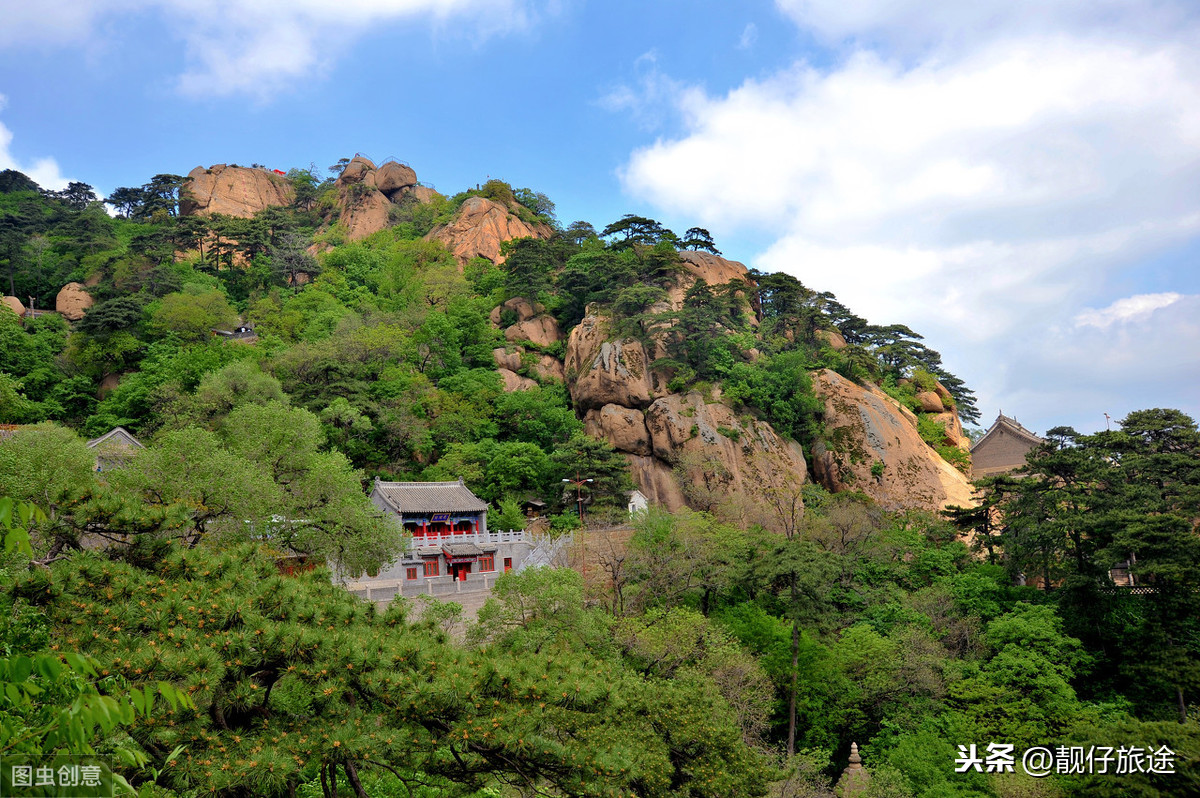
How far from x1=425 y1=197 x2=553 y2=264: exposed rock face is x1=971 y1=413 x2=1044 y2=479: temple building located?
33.4m

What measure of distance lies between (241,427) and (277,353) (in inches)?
560

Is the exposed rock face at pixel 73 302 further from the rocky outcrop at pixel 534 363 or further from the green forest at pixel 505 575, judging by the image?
the rocky outcrop at pixel 534 363

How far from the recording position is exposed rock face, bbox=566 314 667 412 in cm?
3759

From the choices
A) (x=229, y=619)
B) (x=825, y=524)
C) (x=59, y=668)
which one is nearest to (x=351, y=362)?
(x=825, y=524)

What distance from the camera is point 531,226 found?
6016cm

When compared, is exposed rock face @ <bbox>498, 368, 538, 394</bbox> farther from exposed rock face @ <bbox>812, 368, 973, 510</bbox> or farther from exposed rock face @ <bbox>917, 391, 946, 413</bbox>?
exposed rock face @ <bbox>917, 391, 946, 413</bbox>


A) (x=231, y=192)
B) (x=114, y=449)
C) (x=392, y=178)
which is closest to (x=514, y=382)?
(x=114, y=449)

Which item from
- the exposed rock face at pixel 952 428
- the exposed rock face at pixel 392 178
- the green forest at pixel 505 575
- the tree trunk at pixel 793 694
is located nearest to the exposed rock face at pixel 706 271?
the green forest at pixel 505 575

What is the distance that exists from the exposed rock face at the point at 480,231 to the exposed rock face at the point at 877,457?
85.5 ft

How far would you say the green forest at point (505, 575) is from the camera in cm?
829

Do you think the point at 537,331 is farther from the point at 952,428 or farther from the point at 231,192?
the point at 231,192

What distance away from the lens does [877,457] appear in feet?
122

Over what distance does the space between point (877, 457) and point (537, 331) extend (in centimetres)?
2107

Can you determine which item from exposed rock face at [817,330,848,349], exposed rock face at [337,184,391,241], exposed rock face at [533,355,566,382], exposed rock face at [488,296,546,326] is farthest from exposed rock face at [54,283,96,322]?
exposed rock face at [817,330,848,349]
